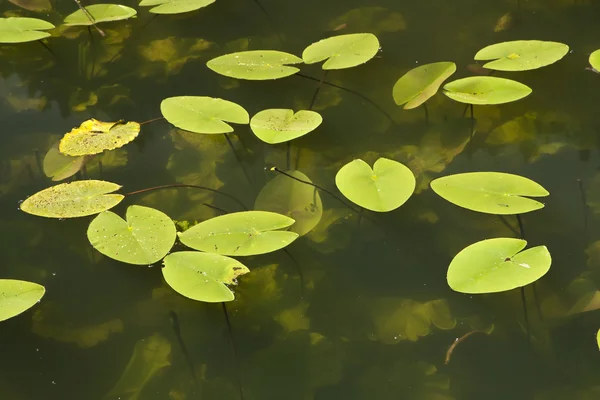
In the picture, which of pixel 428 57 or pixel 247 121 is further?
pixel 428 57

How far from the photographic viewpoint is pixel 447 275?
4.44 ft

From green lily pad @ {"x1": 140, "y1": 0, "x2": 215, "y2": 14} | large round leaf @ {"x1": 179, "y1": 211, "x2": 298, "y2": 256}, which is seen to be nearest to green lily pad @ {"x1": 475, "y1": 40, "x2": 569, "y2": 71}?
large round leaf @ {"x1": 179, "y1": 211, "x2": 298, "y2": 256}

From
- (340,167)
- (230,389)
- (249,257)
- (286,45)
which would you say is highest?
(286,45)

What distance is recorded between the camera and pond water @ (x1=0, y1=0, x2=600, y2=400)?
1291 mm

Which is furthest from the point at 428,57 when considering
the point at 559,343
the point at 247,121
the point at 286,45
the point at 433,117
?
the point at 559,343

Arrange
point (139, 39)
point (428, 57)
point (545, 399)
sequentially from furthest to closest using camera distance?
1. point (139, 39)
2. point (428, 57)
3. point (545, 399)

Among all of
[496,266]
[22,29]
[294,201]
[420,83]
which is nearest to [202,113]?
[294,201]

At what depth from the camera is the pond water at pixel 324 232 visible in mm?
1291

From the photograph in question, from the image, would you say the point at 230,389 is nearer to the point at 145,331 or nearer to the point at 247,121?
the point at 145,331

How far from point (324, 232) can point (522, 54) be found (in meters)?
0.84

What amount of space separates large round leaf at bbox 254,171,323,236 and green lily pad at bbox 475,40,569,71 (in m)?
0.67

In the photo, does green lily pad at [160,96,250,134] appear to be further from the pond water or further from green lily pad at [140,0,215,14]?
green lily pad at [140,0,215,14]

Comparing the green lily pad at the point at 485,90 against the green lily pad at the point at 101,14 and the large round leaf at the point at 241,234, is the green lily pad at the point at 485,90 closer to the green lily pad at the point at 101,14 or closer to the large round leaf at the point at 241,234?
the large round leaf at the point at 241,234

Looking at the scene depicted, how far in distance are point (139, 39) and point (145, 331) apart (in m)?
1.12
